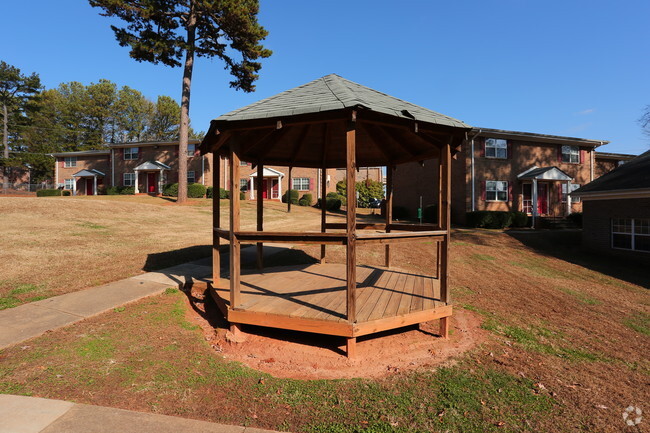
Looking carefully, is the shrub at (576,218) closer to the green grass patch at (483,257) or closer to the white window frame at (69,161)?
the green grass patch at (483,257)

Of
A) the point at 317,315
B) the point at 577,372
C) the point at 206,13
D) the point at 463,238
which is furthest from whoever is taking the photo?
the point at 206,13

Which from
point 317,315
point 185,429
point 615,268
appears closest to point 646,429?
point 317,315

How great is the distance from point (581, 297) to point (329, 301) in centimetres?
702

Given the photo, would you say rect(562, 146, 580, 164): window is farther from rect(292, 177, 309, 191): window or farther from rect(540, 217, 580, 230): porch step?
rect(292, 177, 309, 191): window

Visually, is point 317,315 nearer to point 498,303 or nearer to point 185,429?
point 185,429

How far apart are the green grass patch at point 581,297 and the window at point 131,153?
129 ft

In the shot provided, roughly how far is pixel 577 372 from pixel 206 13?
1087 inches

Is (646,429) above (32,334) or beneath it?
beneath

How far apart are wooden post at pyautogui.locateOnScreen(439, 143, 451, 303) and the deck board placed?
30cm

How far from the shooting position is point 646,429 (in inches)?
115

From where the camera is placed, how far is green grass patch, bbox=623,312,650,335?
575 cm

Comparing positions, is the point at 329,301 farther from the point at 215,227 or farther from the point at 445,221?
the point at 215,227

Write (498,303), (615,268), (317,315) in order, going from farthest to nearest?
(615,268) < (498,303) < (317,315)

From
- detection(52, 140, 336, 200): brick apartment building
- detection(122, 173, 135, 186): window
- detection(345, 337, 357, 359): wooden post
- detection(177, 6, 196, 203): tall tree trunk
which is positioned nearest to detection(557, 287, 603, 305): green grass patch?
detection(345, 337, 357, 359): wooden post
